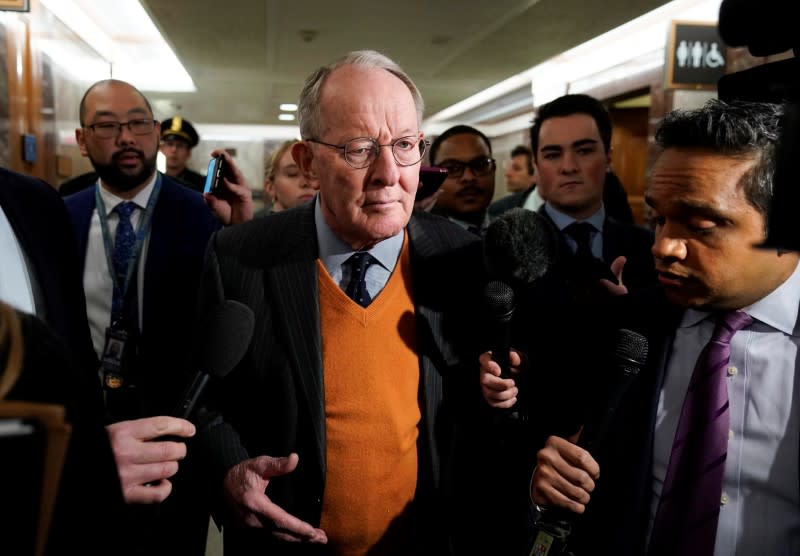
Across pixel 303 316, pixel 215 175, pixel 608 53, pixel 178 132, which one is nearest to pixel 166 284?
pixel 215 175

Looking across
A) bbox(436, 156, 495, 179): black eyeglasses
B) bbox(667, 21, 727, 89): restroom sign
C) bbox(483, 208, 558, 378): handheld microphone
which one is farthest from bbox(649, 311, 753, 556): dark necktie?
bbox(667, 21, 727, 89): restroom sign

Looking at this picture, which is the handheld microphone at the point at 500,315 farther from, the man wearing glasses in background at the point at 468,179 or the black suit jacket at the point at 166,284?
the man wearing glasses in background at the point at 468,179

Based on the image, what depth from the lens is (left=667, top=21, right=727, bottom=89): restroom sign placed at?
15.1ft

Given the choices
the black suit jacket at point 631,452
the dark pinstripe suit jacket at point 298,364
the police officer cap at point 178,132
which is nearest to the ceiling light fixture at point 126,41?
the police officer cap at point 178,132

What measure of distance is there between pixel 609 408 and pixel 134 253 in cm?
202

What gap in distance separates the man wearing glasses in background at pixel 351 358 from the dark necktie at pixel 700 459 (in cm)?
47

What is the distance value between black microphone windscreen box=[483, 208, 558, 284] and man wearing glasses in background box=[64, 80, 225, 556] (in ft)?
3.96

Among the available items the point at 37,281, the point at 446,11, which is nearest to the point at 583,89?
the point at 446,11

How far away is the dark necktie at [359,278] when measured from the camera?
4.86ft

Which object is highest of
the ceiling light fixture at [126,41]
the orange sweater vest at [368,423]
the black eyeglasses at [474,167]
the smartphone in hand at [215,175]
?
the ceiling light fixture at [126,41]

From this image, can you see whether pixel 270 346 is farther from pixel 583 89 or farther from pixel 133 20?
pixel 583 89

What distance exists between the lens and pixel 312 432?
4.50 ft

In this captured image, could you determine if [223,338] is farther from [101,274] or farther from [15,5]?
[15,5]

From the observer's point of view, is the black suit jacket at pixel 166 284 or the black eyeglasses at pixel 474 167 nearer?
the black suit jacket at pixel 166 284
